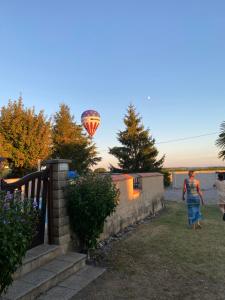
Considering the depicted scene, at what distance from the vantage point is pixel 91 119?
61.0 feet

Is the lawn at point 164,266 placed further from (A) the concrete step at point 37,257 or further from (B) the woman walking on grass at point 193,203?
(A) the concrete step at point 37,257

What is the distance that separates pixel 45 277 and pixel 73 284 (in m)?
0.45

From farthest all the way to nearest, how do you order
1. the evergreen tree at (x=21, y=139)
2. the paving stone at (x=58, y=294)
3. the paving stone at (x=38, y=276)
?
the evergreen tree at (x=21, y=139) → the paving stone at (x=38, y=276) → the paving stone at (x=58, y=294)

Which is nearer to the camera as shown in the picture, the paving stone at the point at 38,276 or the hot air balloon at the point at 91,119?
the paving stone at the point at 38,276

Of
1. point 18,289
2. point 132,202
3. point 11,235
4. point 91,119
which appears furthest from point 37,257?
point 91,119

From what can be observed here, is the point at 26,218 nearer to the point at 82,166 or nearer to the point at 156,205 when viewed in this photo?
the point at 156,205

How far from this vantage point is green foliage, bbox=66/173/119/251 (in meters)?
5.40

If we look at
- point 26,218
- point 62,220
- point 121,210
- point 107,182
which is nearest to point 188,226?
point 121,210

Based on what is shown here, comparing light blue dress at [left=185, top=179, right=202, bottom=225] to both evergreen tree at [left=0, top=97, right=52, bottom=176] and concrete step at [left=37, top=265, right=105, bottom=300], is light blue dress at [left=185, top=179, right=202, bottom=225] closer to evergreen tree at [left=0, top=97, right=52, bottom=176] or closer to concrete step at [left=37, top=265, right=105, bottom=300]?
concrete step at [left=37, top=265, right=105, bottom=300]

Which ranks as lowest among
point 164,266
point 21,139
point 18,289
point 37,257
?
point 164,266

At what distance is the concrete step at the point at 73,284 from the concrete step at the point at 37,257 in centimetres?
45

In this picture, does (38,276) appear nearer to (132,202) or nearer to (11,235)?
(11,235)

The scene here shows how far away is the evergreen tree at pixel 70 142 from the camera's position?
3216 centimetres

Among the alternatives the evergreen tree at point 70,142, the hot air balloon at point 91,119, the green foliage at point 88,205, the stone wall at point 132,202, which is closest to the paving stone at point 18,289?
the green foliage at point 88,205
